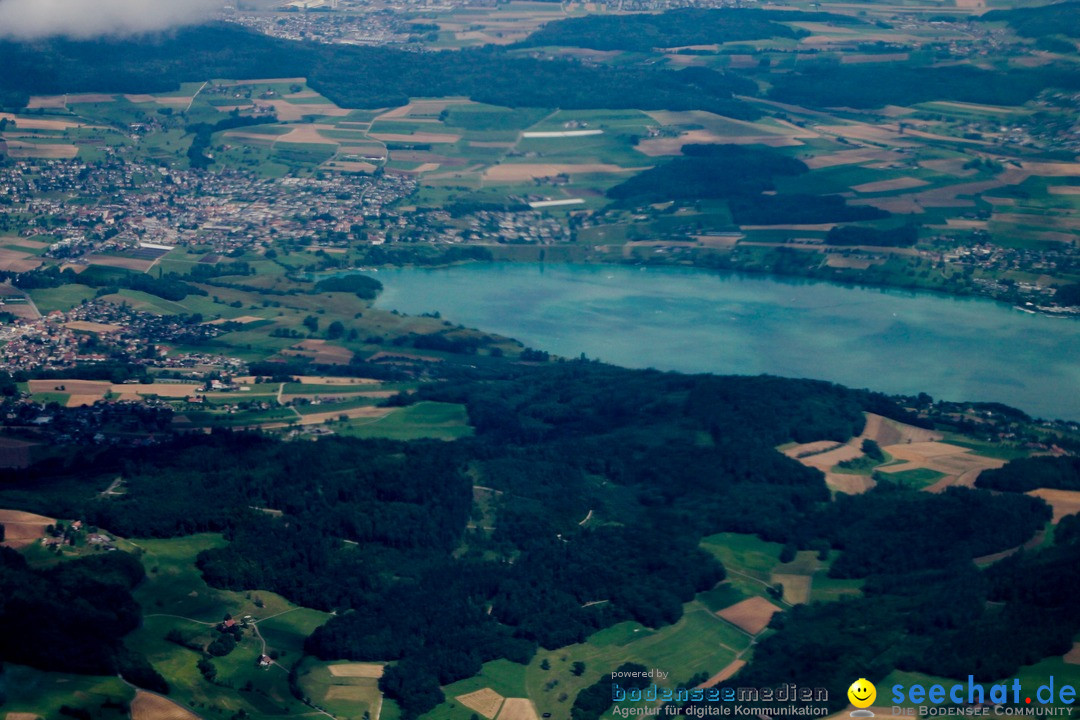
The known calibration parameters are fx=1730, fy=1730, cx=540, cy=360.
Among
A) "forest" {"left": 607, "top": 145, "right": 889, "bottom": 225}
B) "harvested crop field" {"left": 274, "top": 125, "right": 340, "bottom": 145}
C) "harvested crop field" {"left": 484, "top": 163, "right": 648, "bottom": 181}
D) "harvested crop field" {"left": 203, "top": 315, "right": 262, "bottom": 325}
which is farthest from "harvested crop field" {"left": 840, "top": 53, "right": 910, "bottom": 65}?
"harvested crop field" {"left": 203, "top": 315, "right": 262, "bottom": 325}

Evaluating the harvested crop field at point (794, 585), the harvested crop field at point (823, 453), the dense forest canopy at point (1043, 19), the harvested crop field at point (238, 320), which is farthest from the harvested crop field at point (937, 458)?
the dense forest canopy at point (1043, 19)

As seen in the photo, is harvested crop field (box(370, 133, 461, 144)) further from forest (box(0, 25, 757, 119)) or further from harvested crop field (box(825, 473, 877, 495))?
harvested crop field (box(825, 473, 877, 495))

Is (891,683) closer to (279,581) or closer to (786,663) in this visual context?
(786,663)

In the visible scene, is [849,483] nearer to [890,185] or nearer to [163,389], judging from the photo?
[163,389]

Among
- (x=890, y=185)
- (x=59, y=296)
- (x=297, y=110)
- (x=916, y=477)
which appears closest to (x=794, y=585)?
(x=916, y=477)

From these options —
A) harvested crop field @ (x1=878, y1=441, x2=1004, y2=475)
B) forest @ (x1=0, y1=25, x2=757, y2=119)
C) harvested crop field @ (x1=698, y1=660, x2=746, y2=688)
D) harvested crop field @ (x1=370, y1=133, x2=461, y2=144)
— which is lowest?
harvested crop field @ (x1=698, y1=660, x2=746, y2=688)

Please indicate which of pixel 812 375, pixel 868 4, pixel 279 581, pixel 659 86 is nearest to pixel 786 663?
pixel 279 581
